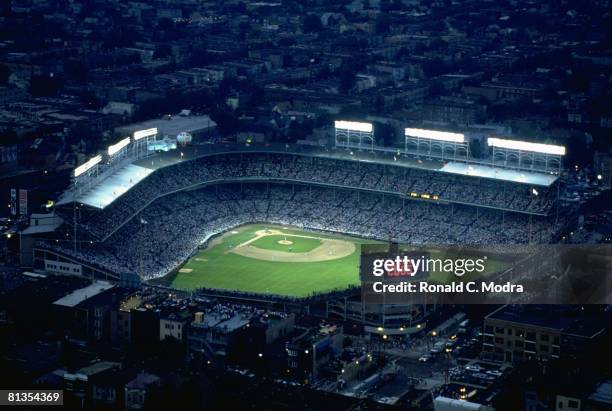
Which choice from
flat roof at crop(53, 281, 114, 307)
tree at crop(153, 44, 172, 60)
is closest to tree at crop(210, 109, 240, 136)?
tree at crop(153, 44, 172, 60)

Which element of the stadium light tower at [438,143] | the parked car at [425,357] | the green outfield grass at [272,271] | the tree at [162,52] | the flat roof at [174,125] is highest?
the stadium light tower at [438,143]

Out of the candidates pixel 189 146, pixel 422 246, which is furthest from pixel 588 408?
pixel 189 146

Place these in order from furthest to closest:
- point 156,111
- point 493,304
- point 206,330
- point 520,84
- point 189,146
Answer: point 520,84
point 156,111
point 189,146
point 493,304
point 206,330

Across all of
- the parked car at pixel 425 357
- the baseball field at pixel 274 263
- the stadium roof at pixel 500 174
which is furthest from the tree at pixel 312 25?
the parked car at pixel 425 357

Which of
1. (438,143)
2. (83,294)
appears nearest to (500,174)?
(438,143)

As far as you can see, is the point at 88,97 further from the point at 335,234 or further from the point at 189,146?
the point at 335,234

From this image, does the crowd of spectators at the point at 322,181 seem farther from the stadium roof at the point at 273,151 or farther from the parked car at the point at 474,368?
the parked car at the point at 474,368
